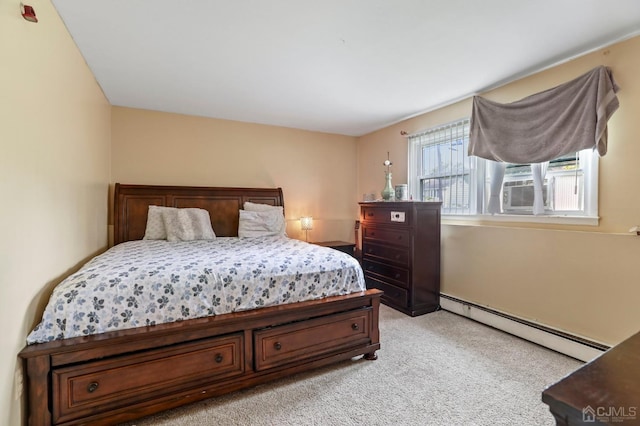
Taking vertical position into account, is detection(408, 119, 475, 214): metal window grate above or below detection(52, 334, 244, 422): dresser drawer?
above

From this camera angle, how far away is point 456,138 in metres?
3.40

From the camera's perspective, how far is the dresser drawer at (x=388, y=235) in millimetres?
3299

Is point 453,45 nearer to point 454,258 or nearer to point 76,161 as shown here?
point 454,258

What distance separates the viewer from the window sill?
2.32 metres

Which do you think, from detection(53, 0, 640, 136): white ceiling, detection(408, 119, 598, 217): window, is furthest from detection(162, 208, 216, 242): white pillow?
detection(408, 119, 598, 217): window

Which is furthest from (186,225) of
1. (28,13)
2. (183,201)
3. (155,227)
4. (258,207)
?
(28,13)

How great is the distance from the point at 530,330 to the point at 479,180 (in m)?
1.51

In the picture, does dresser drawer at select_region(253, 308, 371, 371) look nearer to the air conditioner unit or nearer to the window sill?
the window sill

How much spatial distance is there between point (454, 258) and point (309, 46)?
2.66 metres

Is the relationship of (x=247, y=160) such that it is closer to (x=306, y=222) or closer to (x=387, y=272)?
(x=306, y=222)

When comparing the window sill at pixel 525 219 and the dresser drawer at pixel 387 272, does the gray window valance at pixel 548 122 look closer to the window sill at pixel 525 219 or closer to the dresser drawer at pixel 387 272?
the window sill at pixel 525 219

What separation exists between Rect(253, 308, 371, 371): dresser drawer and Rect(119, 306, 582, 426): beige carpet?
0.17 metres

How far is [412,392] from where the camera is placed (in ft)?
6.27

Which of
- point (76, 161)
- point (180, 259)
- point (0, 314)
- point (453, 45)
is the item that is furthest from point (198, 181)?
point (453, 45)
